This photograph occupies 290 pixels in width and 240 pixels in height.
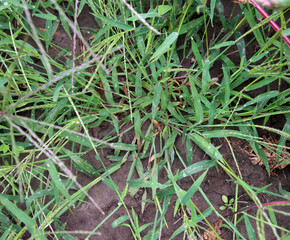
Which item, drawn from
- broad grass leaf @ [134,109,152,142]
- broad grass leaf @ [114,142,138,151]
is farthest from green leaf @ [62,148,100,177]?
broad grass leaf @ [134,109,152,142]

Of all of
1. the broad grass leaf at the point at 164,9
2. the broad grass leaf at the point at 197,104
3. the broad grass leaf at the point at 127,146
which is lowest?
the broad grass leaf at the point at 127,146

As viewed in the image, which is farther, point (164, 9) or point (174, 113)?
point (174, 113)

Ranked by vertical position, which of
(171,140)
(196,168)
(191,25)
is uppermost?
(191,25)

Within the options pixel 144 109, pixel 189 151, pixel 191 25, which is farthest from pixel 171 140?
pixel 191 25

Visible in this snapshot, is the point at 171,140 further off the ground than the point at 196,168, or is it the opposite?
the point at 171,140

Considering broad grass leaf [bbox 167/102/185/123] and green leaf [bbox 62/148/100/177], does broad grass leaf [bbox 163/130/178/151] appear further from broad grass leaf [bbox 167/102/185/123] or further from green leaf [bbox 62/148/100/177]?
green leaf [bbox 62/148/100/177]

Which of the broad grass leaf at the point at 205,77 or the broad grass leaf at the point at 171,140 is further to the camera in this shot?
the broad grass leaf at the point at 171,140

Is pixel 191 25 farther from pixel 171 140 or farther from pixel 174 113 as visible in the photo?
pixel 171 140

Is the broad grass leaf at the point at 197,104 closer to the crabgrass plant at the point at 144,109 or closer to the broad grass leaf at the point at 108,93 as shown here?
the crabgrass plant at the point at 144,109

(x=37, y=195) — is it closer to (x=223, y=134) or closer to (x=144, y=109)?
(x=144, y=109)

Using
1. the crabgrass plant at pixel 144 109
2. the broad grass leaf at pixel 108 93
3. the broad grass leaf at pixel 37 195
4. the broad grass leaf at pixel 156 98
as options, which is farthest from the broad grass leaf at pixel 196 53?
the broad grass leaf at pixel 37 195

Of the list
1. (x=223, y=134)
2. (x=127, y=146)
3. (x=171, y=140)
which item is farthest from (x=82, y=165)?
(x=223, y=134)

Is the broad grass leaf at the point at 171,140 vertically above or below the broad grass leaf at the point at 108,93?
below

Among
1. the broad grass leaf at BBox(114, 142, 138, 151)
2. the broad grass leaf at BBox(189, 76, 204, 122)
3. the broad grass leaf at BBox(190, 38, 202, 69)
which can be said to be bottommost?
the broad grass leaf at BBox(114, 142, 138, 151)
